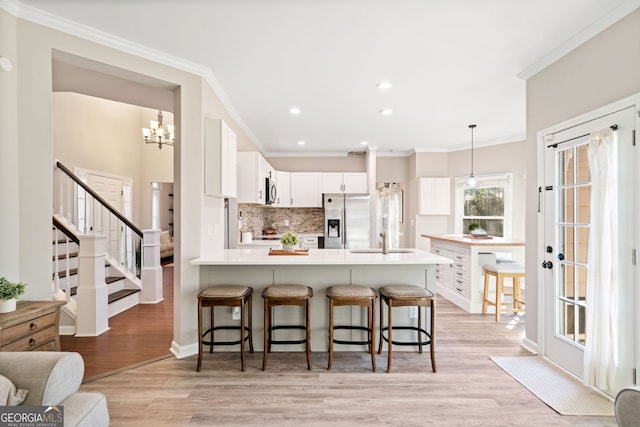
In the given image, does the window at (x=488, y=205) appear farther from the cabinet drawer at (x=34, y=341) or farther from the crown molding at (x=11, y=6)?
the crown molding at (x=11, y=6)

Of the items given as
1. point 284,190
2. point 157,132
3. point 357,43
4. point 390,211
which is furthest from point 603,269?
point 157,132

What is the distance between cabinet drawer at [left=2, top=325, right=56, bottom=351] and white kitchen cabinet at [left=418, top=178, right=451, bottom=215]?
229 inches

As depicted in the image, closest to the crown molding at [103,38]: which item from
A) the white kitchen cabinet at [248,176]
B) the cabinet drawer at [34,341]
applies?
the white kitchen cabinet at [248,176]

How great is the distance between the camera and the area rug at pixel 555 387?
2098 millimetres

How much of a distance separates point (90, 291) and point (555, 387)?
452 cm

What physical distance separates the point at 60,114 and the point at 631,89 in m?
7.60

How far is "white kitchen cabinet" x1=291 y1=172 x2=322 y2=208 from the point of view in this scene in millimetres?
6391

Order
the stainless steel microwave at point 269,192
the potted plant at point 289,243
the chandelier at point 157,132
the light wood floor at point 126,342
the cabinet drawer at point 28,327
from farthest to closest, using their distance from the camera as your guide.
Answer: the chandelier at point 157,132
the stainless steel microwave at point 269,192
the potted plant at point 289,243
the light wood floor at point 126,342
the cabinet drawer at point 28,327

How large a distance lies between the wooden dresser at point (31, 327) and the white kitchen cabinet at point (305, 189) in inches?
181

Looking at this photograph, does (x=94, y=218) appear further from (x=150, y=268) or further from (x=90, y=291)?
(x=90, y=291)

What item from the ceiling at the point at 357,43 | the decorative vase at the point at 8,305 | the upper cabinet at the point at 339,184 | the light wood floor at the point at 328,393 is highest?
the ceiling at the point at 357,43

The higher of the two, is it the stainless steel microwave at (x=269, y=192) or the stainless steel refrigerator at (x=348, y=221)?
the stainless steel microwave at (x=269, y=192)

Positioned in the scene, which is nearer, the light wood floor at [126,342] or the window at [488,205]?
the light wood floor at [126,342]

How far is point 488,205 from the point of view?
236 inches
